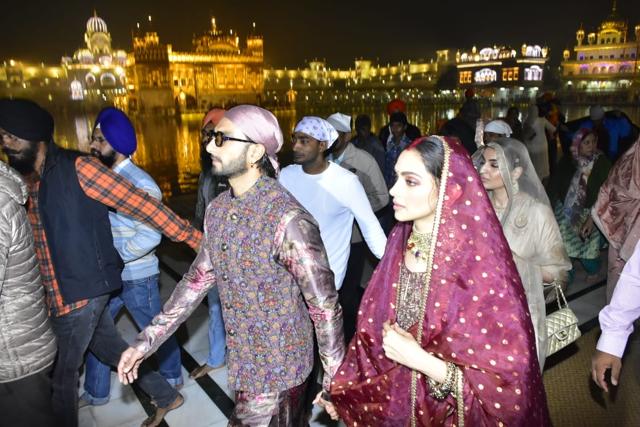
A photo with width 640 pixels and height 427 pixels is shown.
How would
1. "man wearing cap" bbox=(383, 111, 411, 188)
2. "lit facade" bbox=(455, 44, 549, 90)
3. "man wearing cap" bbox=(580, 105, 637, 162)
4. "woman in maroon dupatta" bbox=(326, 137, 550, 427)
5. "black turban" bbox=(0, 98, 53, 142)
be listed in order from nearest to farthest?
1. "woman in maroon dupatta" bbox=(326, 137, 550, 427)
2. "black turban" bbox=(0, 98, 53, 142)
3. "man wearing cap" bbox=(383, 111, 411, 188)
4. "man wearing cap" bbox=(580, 105, 637, 162)
5. "lit facade" bbox=(455, 44, 549, 90)

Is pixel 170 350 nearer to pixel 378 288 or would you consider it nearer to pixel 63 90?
pixel 378 288

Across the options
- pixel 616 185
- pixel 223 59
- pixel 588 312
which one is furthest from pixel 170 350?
pixel 223 59

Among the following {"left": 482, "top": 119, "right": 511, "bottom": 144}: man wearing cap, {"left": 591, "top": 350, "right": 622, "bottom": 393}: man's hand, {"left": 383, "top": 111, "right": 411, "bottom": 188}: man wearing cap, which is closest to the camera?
{"left": 591, "top": 350, "right": 622, "bottom": 393}: man's hand

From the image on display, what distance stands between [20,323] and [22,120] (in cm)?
99

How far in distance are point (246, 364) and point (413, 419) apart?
68cm

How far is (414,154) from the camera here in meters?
1.69

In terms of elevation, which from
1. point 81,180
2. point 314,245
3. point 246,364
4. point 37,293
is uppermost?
point 81,180

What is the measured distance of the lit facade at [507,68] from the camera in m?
105

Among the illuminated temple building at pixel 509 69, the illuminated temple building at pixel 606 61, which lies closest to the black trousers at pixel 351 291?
the illuminated temple building at pixel 606 61

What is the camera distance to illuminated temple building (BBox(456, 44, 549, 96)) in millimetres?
104250

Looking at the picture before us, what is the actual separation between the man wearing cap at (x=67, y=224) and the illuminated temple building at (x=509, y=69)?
354ft

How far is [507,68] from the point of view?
107 m

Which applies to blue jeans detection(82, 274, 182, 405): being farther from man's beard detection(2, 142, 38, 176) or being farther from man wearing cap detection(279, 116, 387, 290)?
man wearing cap detection(279, 116, 387, 290)

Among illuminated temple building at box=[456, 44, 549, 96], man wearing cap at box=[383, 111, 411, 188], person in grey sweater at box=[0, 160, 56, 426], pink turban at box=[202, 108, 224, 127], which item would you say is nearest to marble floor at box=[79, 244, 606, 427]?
person in grey sweater at box=[0, 160, 56, 426]
